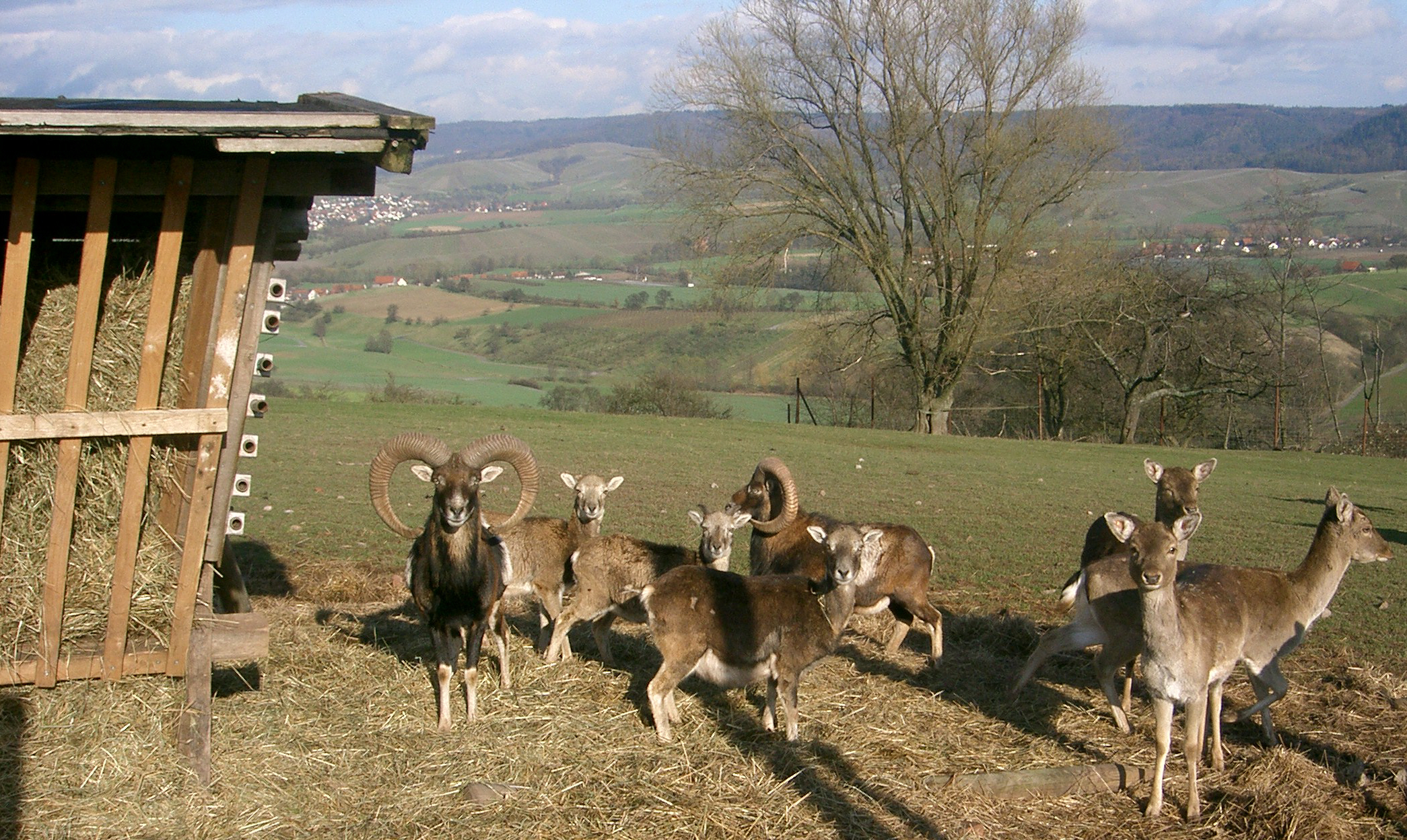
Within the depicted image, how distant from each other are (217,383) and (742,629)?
4.04 metres

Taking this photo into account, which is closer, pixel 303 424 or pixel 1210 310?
pixel 303 424

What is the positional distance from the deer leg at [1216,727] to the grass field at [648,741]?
102 millimetres

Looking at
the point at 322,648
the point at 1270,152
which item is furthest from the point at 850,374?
the point at 1270,152

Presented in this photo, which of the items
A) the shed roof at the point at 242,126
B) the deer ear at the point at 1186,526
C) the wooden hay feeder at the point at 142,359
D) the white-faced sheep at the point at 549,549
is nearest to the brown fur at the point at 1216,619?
the deer ear at the point at 1186,526

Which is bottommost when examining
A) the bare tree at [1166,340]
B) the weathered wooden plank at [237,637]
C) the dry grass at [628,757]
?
the dry grass at [628,757]

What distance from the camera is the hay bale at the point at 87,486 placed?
6.61 m

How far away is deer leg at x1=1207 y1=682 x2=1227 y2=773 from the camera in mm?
7641

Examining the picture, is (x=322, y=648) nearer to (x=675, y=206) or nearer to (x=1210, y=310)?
(x=675, y=206)

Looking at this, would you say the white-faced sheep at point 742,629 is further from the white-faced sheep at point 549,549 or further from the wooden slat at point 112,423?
the wooden slat at point 112,423

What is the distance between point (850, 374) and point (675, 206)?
9470 mm

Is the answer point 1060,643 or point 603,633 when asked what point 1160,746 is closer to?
point 1060,643

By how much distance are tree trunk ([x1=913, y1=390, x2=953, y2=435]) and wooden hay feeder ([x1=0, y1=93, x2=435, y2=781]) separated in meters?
31.8

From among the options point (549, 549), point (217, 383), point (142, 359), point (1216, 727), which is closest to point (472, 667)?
point (549, 549)

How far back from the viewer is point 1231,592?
7.86 m
